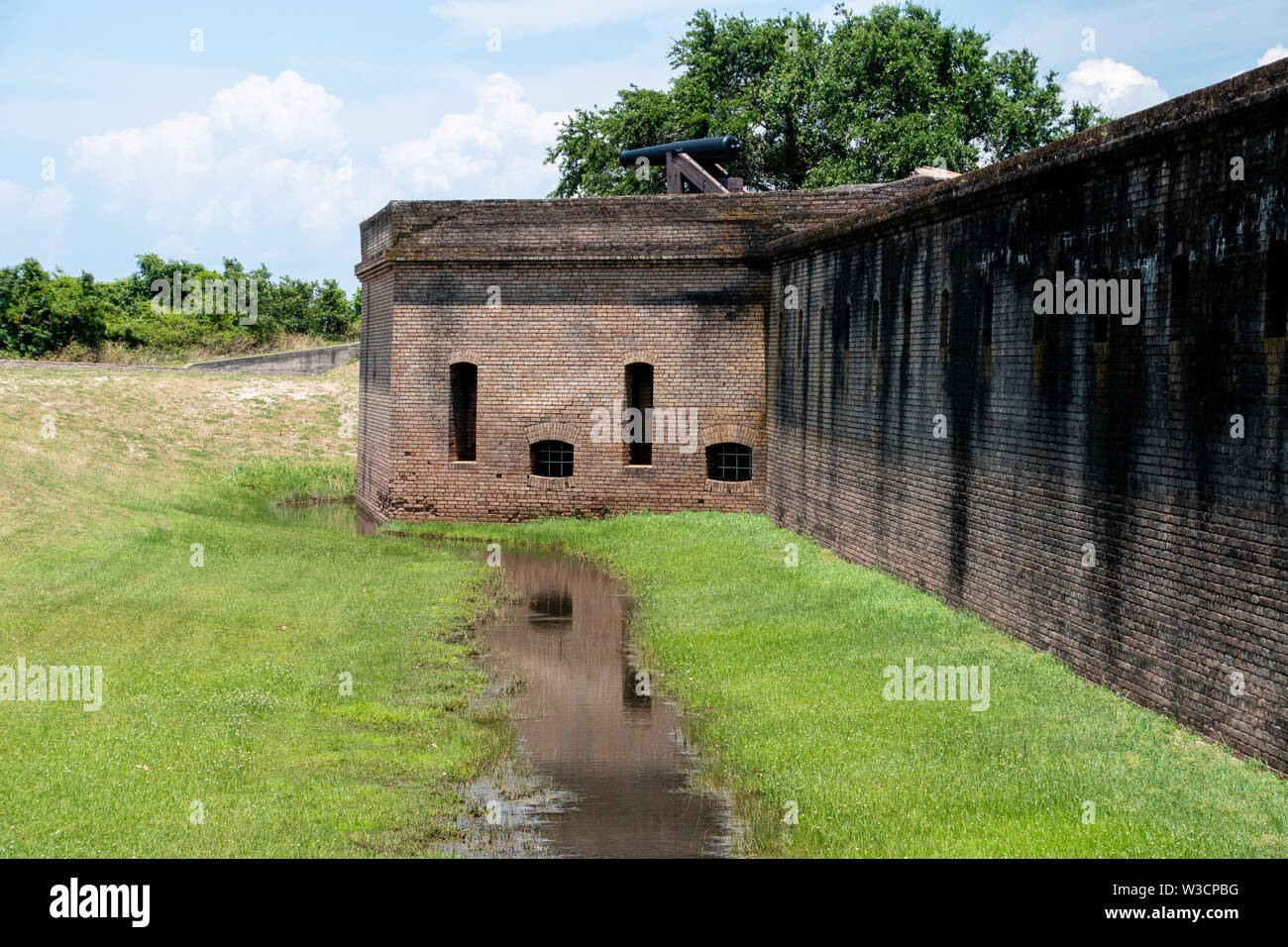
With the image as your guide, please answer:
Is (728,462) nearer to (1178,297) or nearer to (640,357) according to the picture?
(640,357)

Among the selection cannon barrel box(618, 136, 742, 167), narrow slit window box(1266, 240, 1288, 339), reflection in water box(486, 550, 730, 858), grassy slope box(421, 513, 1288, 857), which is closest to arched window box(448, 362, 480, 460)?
reflection in water box(486, 550, 730, 858)

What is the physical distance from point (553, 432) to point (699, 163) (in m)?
8.80

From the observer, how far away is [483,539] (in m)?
22.2

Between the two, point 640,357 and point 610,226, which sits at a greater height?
point 610,226

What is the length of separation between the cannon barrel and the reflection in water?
13.1 metres

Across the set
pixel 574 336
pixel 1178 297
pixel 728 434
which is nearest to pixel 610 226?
pixel 574 336

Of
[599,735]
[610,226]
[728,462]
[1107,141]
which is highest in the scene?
Result: [610,226]

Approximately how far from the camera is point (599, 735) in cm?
1102

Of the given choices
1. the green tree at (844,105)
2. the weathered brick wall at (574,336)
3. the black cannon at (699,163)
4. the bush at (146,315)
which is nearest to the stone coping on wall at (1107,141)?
the weathered brick wall at (574,336)

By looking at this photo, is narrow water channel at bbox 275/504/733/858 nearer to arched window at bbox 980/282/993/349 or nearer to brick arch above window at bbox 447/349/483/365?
arched window at bbox 980/282/993/349

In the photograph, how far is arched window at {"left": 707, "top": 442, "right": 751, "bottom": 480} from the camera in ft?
76.5

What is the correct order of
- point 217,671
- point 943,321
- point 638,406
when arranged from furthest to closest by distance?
point 638,406 < point 943,321 < point 217,671
